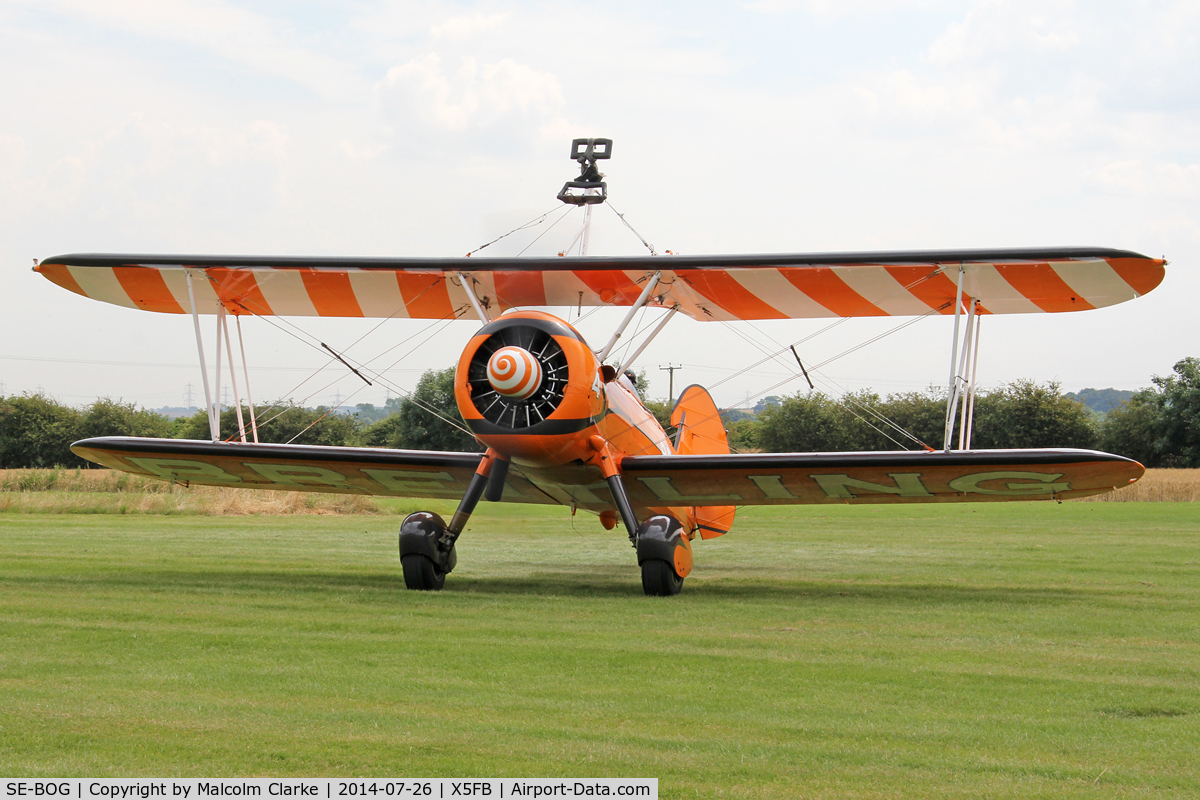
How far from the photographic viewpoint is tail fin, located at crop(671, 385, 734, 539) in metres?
13.7

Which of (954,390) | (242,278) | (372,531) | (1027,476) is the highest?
(242,278)

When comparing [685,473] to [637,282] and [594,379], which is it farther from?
[637,282]

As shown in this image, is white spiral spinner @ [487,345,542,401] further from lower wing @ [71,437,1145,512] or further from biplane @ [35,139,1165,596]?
lower wing @ [71,437,1145,512]

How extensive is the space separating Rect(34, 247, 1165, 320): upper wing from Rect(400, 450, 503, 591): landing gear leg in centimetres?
221

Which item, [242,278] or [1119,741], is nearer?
[1119,741]

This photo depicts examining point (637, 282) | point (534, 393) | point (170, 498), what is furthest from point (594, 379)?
point (170, 498)

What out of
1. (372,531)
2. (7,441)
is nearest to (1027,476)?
(372,531)

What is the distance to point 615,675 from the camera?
19.5ft

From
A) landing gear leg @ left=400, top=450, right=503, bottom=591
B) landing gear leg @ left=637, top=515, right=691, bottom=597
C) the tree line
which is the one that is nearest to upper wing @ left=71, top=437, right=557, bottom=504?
landing gear leg @ left=400, top=450, right=503, bottom=591

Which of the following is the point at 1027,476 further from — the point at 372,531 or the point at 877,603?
the point at 372,531

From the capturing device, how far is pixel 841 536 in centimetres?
1914

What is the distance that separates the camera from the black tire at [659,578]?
9.95 metres

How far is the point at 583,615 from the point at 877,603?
283 centimetres

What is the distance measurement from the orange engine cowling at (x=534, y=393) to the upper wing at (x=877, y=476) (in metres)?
1.26
